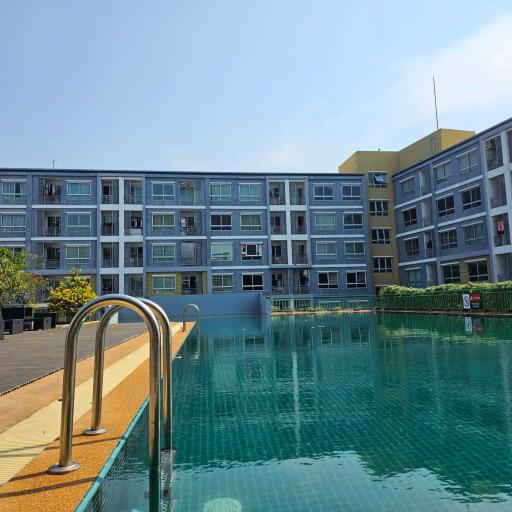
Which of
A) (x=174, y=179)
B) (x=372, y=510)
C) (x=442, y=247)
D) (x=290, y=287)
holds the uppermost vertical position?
(x=174, y=179)

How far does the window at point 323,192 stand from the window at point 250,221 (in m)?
5.55

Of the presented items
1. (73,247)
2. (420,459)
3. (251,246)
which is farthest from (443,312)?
(73,247)

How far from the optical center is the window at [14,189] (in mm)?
37938

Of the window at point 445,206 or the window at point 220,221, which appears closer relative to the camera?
the window at point 445,206

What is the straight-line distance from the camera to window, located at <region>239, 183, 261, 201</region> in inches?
1642

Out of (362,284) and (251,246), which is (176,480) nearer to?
(251,246)

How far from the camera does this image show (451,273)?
128ft

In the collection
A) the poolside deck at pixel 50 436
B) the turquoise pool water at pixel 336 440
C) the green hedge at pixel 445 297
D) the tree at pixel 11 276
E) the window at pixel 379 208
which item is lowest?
the turquoise pool water at pixel 336 440

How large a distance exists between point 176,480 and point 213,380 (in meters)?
4.16

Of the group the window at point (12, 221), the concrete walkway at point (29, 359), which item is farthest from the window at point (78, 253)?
the concrete walkway at point (29, 359)

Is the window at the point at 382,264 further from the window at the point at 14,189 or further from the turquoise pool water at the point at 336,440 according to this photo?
the turquoise pool water at the point at 336,440

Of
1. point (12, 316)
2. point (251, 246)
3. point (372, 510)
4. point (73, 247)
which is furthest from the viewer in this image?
point (251, 246)

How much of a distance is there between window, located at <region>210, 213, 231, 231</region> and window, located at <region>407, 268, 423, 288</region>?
54.4ft

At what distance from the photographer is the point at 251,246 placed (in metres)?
41.1
